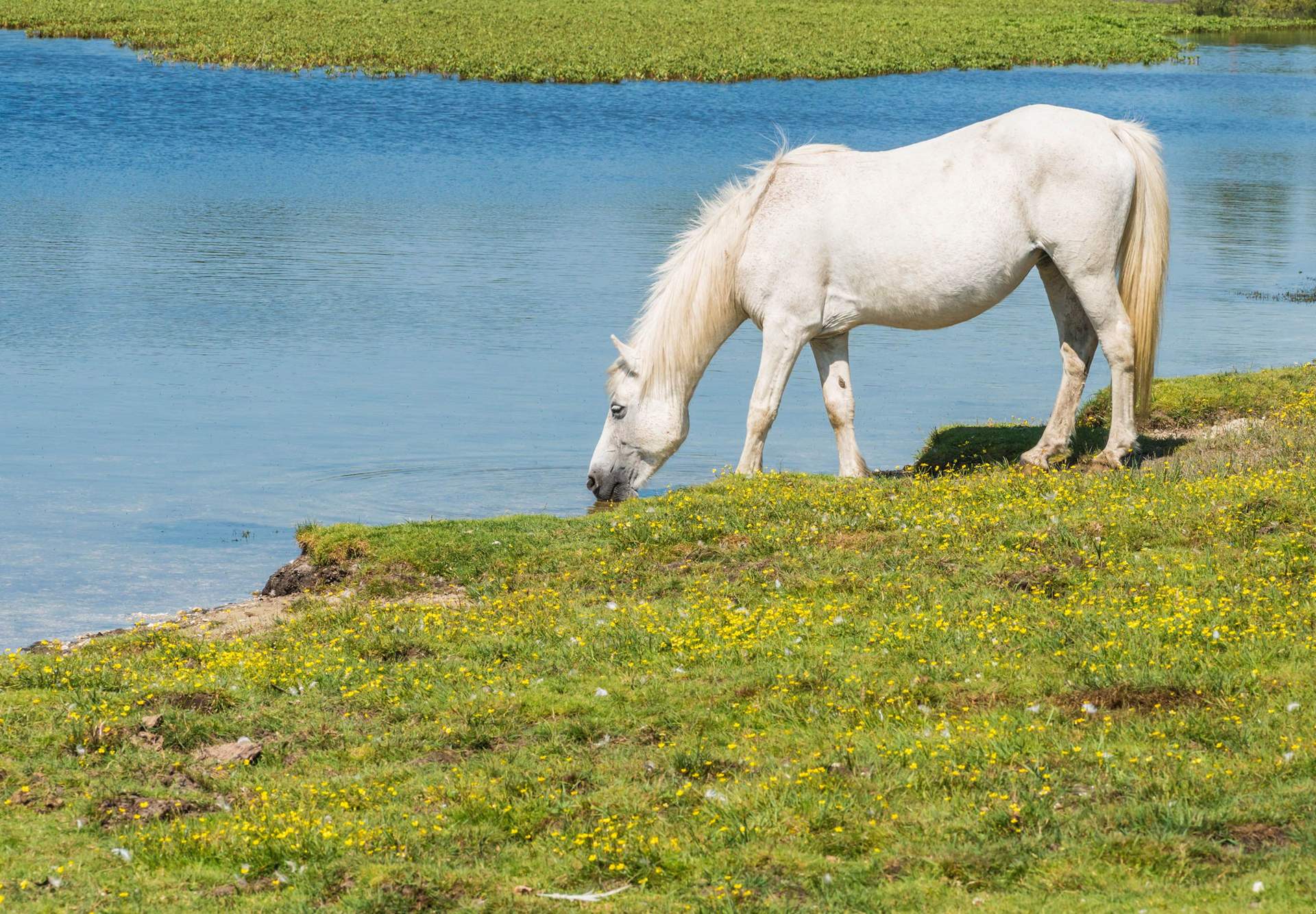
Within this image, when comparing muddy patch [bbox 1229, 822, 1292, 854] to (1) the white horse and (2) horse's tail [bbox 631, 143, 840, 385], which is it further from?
(2) horse's tail [bbox 631, 143, 840, 385]

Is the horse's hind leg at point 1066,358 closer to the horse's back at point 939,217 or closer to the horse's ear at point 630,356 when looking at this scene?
the horse's back at point 939,217

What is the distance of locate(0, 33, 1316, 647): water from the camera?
13594 mm

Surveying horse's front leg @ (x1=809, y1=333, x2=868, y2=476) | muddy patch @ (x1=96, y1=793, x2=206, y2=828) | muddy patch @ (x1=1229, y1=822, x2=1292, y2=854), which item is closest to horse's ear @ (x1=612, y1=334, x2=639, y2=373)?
horse's front leg @ (x1=809, y1=333, x2=868, y2=476)

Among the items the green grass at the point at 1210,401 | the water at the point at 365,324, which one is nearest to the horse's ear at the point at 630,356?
the water at the point at 365,324

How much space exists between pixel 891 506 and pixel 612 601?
2466mm

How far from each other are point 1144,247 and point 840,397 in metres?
2.74

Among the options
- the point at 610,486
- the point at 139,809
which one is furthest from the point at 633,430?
the point at 139,809

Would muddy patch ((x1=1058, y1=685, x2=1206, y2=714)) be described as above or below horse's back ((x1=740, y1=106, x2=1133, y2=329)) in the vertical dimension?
below

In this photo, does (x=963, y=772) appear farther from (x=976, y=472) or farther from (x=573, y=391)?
(x=573, y=391)

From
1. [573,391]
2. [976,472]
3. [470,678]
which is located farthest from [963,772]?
[573,391]

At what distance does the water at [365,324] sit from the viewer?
13.6m

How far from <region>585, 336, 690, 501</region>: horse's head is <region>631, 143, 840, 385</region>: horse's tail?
0.47ft

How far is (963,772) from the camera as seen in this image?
644 cm

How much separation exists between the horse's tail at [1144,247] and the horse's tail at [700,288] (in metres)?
2.57
